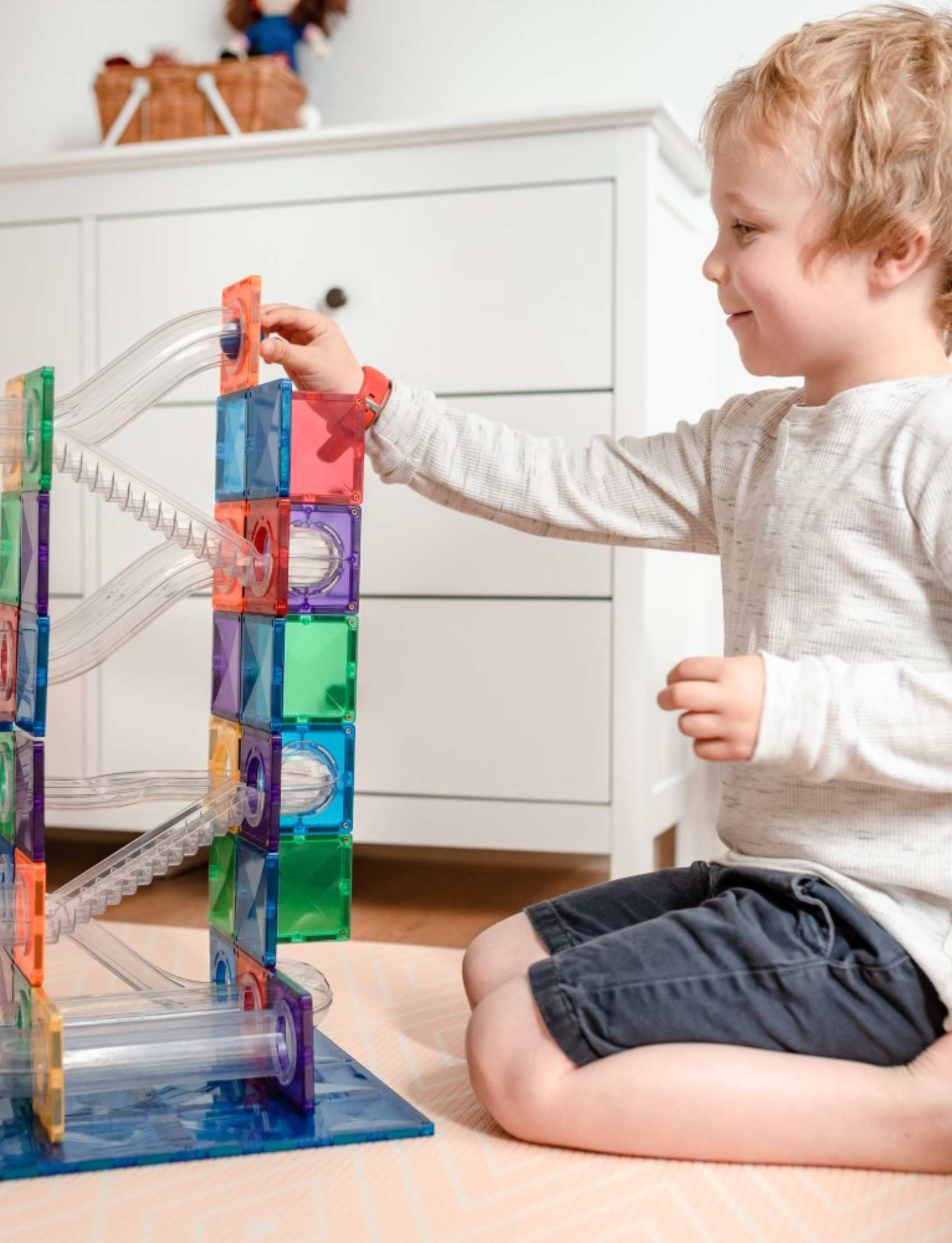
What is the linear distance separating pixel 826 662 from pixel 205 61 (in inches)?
59.4

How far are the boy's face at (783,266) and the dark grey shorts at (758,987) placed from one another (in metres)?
0.38

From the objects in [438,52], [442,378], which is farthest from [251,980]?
[438,52]

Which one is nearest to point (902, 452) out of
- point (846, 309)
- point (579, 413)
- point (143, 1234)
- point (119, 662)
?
point (846, 309)

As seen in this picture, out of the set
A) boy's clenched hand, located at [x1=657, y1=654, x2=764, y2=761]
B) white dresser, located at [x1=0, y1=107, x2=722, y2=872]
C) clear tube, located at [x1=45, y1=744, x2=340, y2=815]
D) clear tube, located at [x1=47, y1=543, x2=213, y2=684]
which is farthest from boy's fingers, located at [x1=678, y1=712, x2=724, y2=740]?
white dresser, located at [x1=0, y1=107, x2=722, y2=872]

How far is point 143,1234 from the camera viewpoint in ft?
2.44

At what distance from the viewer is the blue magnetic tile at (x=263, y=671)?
91cm

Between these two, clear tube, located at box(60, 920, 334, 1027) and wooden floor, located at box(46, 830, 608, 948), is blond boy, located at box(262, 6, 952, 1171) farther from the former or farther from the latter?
wooden floor, located at box(46, 830, 608, 948)

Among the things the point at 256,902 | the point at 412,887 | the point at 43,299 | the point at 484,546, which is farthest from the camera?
the point at 412,887

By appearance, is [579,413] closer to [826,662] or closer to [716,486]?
[716,486]

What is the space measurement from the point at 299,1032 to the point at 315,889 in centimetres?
12

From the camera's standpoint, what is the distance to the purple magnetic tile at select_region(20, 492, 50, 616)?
0.84 metres

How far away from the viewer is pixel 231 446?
1004mm

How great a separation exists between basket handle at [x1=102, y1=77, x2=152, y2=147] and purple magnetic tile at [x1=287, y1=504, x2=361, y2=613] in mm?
965

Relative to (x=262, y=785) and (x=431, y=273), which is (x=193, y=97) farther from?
(x=262, y=785)
